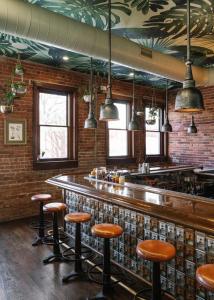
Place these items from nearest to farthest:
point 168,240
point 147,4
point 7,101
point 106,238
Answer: point 168,240 < point 106,238 < point 147,4 < point 7,101

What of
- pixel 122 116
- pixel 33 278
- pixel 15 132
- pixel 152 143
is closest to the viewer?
pixel 33 278

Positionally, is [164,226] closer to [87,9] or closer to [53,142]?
[87,9]

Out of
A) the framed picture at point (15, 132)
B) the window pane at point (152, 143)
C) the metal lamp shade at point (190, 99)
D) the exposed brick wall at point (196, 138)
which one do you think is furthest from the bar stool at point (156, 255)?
the window pane at point (152, 143)

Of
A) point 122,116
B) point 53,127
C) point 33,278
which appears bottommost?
point 33,278

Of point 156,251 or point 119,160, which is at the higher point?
point 119,160

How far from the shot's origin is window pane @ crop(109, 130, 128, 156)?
685 cm

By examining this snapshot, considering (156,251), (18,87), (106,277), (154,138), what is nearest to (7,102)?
(18,87)

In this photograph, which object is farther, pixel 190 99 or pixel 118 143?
pixel 118 143

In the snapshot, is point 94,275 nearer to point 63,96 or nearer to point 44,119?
point 44,119

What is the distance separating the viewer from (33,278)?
298cm

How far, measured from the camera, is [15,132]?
5211 millimetres

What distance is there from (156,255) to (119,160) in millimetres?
4852

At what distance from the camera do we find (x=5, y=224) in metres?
4.93

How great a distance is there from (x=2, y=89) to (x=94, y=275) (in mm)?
3655
